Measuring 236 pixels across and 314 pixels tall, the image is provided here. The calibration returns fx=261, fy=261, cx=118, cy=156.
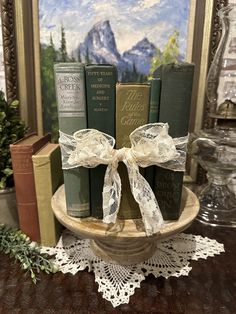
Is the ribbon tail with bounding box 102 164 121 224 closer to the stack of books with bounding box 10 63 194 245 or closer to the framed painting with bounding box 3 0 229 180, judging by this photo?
the stack of books with bounding box 10 63 194 245

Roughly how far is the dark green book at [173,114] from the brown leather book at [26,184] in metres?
0.26

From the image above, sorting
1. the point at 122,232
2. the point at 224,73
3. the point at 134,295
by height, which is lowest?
the point at 134,295

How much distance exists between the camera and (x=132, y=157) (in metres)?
0.42

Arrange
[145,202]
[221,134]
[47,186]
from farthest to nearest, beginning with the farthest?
[221,134]
[47,186]
[145,202]

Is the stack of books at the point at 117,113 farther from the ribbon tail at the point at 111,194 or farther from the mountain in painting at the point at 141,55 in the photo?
the mountain in painting at the point at 141,55

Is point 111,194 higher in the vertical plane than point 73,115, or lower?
lower

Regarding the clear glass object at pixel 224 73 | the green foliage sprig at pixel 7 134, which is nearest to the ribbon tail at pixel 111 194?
the green foliage sprig at pixel 7 134

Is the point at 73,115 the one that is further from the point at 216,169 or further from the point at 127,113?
the point at 216,169

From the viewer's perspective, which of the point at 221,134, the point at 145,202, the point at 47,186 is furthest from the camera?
the point at 221,134

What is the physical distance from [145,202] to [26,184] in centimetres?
26

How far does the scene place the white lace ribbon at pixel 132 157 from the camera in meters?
0.41

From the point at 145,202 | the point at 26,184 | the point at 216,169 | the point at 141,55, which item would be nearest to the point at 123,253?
the point at 145,202

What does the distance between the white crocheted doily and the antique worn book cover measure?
0.09 feet

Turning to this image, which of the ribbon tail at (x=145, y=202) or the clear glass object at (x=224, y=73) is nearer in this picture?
the ribbon tail at (x=145, y=202)
